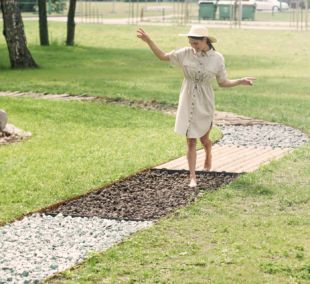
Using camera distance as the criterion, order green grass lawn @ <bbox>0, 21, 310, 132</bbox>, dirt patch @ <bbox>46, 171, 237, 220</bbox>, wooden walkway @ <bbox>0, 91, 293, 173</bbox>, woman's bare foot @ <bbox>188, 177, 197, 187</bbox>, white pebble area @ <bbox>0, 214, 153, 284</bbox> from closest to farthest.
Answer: white pebble area @ <bbox>0, 214, 153, 284</bbox>
dirt patch @ <bbox>46, 171, 237, 220</bbox>
woman's bare foot @ <bbox>188, 177, 197, 187</bbox>
wooden walkway @ <bbox>0, 91, 293, 173</bbox>
green grass lawn @ <bbox>0, 21, 310, 132</bbox>

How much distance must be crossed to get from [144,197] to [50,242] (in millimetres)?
1618

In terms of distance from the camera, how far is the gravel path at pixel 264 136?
29.3 ft

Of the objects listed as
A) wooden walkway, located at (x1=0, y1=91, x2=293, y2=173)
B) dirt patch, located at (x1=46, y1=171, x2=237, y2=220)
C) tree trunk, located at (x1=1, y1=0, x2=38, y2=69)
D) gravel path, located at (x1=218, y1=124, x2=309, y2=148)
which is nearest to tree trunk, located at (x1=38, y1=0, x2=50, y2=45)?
tree trunk, located at (x1=1, y1=0, x2=38, y2=69)

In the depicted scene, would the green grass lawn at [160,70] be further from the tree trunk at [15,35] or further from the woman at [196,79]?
the woman at [196,79]

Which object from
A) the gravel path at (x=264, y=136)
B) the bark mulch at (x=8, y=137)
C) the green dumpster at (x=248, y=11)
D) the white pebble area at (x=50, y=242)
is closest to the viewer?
the white pebble area at (x=50, y=242)

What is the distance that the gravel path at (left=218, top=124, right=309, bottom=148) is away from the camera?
894cm

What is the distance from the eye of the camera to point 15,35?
18328 mm

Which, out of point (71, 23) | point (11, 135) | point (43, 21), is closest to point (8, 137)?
point (11, 135)

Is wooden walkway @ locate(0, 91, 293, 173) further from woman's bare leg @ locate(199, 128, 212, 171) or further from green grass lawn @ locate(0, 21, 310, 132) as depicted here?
green grass lawn @ locate(0, 21, 310, 132)

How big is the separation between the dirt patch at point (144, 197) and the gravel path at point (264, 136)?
2244 mm

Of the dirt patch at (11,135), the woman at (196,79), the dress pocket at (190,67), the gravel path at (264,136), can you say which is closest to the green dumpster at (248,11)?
the gravel path at (264,136)

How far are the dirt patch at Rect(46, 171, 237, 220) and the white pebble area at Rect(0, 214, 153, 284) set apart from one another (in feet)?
0.96

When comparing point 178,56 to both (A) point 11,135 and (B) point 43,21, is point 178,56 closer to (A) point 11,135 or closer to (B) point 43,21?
(A) point 11,135

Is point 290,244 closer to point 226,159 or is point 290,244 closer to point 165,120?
point 226,159
